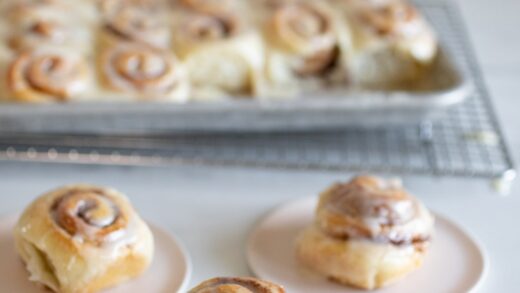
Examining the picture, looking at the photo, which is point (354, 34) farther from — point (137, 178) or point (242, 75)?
point (137, 178)

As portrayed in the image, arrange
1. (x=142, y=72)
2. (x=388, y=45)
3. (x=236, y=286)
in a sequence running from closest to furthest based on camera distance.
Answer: (x=236, y=286), (x=142, y=72), (x=388, y=45)

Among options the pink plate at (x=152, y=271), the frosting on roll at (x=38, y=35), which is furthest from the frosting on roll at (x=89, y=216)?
the frosting on roll at (x=38, y=35)

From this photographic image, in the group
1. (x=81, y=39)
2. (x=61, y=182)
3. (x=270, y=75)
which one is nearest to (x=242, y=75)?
(x=270, y=75)

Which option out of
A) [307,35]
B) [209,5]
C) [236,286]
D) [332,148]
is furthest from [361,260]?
[209,5]

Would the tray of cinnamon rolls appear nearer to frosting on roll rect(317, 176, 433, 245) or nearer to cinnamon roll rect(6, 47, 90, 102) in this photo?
cinnamon roll rect(6, 47, 90, 102)

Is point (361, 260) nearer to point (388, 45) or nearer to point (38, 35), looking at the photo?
point (388, 45)

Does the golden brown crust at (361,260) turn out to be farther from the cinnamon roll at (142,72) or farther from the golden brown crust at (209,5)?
the golden brown crust at (209,5)
